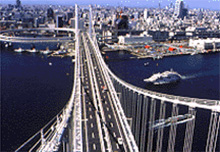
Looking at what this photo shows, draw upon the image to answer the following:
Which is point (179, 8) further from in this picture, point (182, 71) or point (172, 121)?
point (172, 121)

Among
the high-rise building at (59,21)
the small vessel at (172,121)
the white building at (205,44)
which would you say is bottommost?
the small vessel at (172,121)

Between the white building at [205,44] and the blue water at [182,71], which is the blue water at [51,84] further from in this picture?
the white building at [205,44]

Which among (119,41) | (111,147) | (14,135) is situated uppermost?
(119,41)

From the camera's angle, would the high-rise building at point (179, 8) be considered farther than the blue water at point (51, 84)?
Yes

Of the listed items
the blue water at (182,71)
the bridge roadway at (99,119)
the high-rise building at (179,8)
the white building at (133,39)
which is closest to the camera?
the bridge roadway at (99,119)

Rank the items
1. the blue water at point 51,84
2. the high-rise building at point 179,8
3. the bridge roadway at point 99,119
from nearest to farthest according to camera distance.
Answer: the bridge roadway at point 99,119
the blue water at point 51,84
the high-rise building at point 179,8

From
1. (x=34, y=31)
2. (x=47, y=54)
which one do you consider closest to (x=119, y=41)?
(x=47, y=54)

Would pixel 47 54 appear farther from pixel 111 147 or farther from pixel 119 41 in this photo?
pixel 111 147

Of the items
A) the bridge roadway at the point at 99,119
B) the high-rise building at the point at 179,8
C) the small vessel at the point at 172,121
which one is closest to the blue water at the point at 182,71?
the small vessel at the point at 172,121

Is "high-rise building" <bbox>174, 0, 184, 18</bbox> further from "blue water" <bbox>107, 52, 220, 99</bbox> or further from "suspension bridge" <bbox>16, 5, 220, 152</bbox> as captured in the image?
"suspension bridge" <bbox>16, 5, 220, 152</bbox>

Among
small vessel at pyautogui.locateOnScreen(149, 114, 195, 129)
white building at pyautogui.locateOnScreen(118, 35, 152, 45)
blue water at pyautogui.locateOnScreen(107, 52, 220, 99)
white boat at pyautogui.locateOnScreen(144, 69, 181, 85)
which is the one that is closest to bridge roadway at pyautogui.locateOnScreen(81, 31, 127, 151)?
small vessel at pyautogui.locateOnScreen(149, 114, 195, 129)
